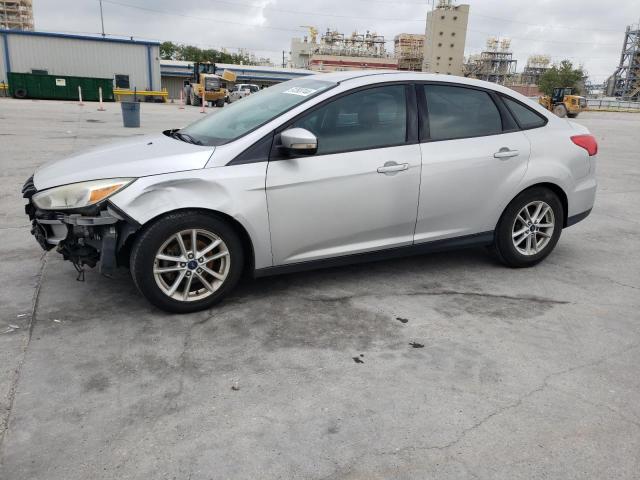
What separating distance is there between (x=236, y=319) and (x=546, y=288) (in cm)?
254

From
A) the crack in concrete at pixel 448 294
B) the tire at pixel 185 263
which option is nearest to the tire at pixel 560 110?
the crack in concrete at pixel 448 294

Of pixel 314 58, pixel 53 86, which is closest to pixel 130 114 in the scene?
pixel 53 86

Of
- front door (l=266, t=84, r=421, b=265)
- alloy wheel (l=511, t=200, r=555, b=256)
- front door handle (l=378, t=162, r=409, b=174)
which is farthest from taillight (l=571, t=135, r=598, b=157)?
front door handle (l=378, t=162, r=409, b=174)

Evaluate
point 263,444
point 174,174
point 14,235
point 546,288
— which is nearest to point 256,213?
point 174,174

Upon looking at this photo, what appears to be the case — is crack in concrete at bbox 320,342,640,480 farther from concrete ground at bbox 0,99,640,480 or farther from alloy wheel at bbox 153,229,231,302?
alloy wheel at bbox 153,229,231,302

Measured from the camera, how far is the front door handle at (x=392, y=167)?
390 cm

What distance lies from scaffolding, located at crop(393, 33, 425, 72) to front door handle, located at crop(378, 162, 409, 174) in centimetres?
12349

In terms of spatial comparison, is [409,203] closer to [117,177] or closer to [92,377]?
[117,177]

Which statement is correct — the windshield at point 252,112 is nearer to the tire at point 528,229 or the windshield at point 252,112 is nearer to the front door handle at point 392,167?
the front door handle at point 392,167

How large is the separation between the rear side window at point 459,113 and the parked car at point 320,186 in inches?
0.4

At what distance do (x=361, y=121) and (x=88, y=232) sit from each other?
2059mm

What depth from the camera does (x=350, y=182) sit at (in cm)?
380

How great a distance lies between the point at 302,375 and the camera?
2.92 meters

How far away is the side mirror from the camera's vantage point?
349 cm
